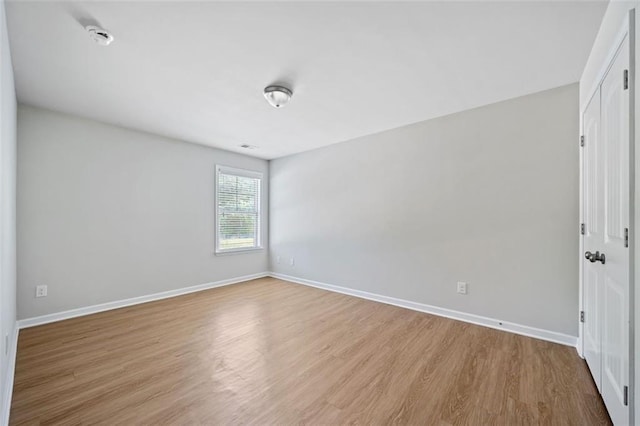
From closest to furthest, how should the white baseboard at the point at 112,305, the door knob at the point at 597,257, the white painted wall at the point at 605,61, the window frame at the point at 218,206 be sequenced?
the white painted wall at the point at 605,61
the door knob at the point at 597,257
the white baseboard at the point at 112,305
the window frame at the point at 218,206

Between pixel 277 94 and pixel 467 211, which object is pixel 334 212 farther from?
pixel 277 94

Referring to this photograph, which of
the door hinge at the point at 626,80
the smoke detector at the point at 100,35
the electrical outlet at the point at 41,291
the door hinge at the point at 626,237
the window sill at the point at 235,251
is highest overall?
the smoke detector at the point at 100,35

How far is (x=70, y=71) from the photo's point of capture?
7.32ft

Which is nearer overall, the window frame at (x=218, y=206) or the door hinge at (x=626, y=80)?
the door hinge at (x=626, y=80)

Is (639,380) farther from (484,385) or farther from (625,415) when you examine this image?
(484,385)

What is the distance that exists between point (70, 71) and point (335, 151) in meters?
3.17

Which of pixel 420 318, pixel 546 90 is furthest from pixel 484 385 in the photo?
pixel 546 90

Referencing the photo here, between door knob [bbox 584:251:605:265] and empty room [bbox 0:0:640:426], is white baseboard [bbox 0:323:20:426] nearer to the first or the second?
empty room [bbox 0:0:640:426]

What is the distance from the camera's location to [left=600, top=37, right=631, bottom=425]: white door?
1.29 metres

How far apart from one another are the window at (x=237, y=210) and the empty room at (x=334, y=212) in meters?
0.18

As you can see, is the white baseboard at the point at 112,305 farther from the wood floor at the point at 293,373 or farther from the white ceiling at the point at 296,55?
the white ceiling at the point at 296,55

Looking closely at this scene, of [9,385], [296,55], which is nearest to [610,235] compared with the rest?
[296,55]

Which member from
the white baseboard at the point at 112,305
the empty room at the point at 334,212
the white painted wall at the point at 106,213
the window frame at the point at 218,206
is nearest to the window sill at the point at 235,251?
the window frame at the point at 218,206

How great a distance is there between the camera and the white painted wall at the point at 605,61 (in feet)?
3.81
